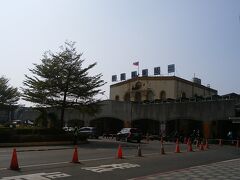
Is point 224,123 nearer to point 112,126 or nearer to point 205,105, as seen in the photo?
point 205,105

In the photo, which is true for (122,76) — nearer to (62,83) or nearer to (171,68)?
(171,68)

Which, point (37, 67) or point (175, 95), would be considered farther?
point (175, 95)

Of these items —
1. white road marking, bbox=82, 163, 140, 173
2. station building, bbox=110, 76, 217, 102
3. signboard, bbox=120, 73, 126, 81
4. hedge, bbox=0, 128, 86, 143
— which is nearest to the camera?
white road marking, bbox=82, 163, 140, 173

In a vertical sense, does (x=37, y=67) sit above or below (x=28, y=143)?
above

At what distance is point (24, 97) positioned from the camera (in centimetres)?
4403

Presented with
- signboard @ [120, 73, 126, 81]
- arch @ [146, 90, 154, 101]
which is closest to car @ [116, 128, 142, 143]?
arch @ [146, 90, 154, 101]

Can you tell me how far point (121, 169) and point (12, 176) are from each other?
4958 mm

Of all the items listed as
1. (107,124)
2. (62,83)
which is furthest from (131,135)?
(107,124)

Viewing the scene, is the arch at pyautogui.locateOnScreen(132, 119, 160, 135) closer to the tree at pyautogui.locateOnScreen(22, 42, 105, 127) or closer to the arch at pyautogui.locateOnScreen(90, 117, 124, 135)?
the arch at pyautogui.locateOnScreen(90, 117, 124, 135)

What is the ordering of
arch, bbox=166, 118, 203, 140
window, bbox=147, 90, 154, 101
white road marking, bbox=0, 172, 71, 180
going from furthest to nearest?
1. window, bbox=147, 90, 154, 101
2. arch, bbox=166, 118, 203, 140
3. white road marking, bbox=0, 172, 71, 180

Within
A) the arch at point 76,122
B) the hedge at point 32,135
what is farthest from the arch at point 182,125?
the hedge at point 32,135

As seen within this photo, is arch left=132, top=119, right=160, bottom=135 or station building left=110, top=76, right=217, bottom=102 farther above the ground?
station building left=110, top=76, right=217, bottom=102

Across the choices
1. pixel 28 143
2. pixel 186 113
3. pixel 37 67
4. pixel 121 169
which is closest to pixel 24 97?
pixel 37 67

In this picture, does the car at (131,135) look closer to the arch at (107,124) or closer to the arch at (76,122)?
the arch at (107,124)
